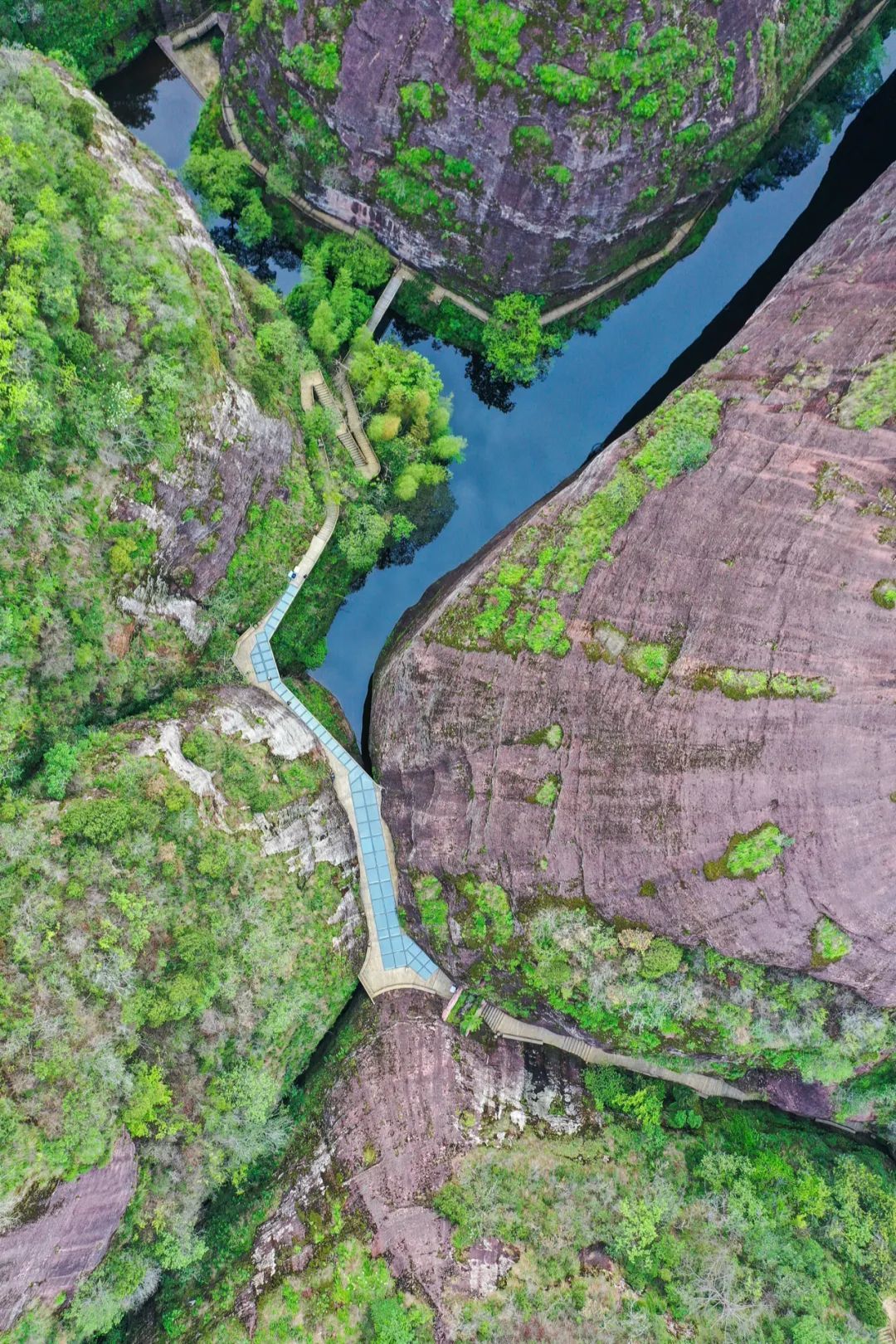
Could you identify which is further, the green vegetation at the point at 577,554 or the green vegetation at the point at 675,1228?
the green vegetation at the point at 577,554

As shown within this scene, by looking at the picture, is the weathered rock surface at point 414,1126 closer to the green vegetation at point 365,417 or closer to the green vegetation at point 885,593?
the green vegetation at point 365,417

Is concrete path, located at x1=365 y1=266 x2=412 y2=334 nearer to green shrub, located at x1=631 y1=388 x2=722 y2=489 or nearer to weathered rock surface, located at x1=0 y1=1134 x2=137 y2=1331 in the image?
green shrub, located at x1=631 y1=388 x2=722 y2=489

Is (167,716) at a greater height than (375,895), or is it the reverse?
(167,716)

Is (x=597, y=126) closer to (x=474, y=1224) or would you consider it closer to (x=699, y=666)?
(x=699, y=666)

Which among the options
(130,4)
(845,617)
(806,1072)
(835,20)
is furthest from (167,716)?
(835,20)

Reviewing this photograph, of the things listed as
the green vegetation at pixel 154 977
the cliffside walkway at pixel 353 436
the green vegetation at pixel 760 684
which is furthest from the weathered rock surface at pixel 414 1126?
the cliffside walkway at pixel 353 436

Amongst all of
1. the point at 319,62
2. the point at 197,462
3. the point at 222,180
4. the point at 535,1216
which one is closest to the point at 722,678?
the point at 197,462
